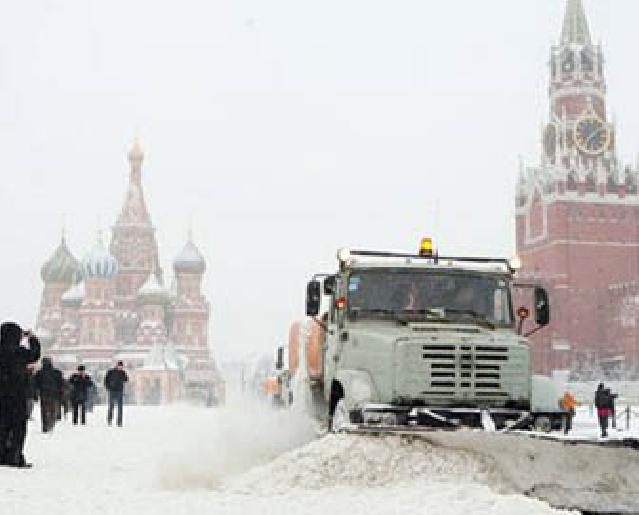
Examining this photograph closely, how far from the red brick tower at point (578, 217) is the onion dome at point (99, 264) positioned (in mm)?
31095

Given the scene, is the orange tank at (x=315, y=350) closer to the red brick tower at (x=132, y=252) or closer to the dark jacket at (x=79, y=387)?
the dark jacket at (x=79, y=387)

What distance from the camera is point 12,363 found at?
940cm

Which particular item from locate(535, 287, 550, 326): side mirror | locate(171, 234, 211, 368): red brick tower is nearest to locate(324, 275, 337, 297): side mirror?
locate(535, 287, 550, 326): side mirror

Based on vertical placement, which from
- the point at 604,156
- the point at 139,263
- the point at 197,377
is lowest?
the point at 197,377

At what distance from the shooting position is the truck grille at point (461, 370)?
333 inches

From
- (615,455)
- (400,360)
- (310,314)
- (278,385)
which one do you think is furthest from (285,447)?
(615,455)

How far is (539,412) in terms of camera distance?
873 centimetres

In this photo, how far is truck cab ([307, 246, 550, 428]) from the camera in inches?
333

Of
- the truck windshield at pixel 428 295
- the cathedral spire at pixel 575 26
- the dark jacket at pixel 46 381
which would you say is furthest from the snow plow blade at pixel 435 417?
the cathedral spire at pixel 575 26

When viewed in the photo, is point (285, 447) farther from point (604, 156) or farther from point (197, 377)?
point (604, 156)

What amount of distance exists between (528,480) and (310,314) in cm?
369

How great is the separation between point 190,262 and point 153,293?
16.2 ft

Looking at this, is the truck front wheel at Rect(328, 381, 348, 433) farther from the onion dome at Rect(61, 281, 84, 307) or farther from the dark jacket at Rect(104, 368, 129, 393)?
the onion dome at Rect(61, 281, 84, 307)

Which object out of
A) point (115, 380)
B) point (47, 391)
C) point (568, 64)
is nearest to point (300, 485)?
point (47, 391)
